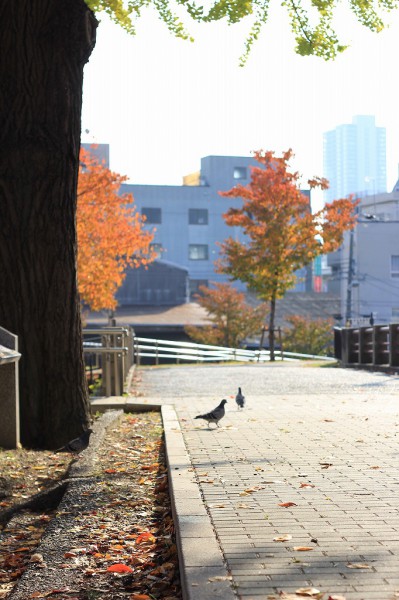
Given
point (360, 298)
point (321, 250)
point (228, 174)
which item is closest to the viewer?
point (321, 250)

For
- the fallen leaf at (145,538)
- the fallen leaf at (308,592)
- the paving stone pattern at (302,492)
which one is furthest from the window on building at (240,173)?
the fallen leaf at (308,592)

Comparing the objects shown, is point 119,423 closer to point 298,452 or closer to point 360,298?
point 298,452

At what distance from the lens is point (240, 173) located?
98.4 metres

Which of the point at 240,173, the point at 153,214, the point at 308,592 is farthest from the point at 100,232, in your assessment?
Answer: the point at 240,173

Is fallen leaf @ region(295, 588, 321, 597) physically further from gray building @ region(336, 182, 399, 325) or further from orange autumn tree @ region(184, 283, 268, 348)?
gray building @ region(336, 182, 399, 325)

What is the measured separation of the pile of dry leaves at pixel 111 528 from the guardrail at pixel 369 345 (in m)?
17.2

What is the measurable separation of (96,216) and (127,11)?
23.8m

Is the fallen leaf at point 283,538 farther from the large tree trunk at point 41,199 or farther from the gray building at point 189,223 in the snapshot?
the gray building at point 189,223

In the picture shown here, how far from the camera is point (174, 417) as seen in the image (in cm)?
1350

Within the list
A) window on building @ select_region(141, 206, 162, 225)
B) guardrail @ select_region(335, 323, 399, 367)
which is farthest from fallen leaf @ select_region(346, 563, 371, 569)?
window on building @ select_region(141, 206, 162, 225)

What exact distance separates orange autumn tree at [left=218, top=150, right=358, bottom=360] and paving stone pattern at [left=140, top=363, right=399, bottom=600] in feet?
88.1

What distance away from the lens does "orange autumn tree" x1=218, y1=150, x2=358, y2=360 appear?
141 ft

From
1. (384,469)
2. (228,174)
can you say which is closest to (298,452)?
(384,469)

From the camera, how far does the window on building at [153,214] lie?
91562 mm
